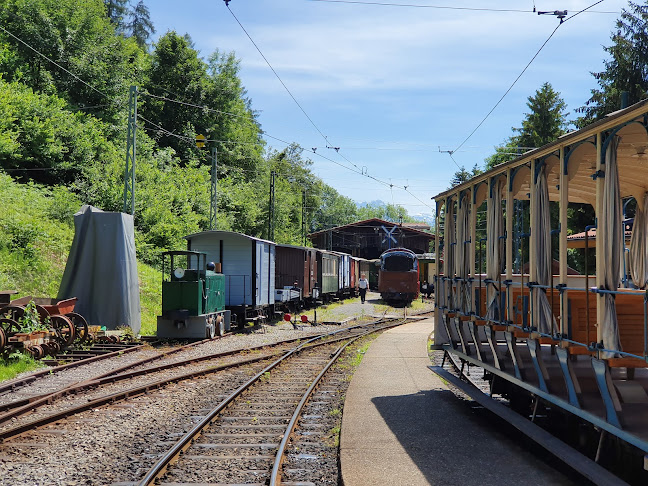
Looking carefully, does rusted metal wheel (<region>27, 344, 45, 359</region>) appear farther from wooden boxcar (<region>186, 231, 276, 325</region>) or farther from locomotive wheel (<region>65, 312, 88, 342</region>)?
wooden boxcar (<region>186, 231, 276, 325</region>)

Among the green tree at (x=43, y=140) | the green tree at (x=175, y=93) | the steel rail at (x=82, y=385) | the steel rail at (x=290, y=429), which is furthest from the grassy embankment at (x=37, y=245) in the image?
the green tree at (x=175, y=93)

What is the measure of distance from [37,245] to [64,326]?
36.1ft

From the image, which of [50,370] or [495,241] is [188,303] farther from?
[495,241]

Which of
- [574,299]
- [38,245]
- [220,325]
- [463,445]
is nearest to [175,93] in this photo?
[38,245]

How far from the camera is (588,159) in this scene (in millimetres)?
7078

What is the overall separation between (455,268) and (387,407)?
8.59 feet

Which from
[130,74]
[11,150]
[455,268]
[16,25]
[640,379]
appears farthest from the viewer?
[130,74]

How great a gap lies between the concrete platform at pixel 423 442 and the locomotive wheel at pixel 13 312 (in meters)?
7.48

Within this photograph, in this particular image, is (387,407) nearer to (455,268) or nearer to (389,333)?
(455,268)

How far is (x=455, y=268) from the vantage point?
11.0m

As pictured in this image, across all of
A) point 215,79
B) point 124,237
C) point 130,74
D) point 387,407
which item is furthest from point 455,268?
point 215,79

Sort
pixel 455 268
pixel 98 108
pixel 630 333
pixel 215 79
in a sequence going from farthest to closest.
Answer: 1. pixel 215 79
2. pixel 98 108
3. pixel 455 268
4. pixel 630 333

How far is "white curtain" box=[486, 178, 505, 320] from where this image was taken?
8.70m

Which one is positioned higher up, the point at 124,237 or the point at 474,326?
the point at 124,237
